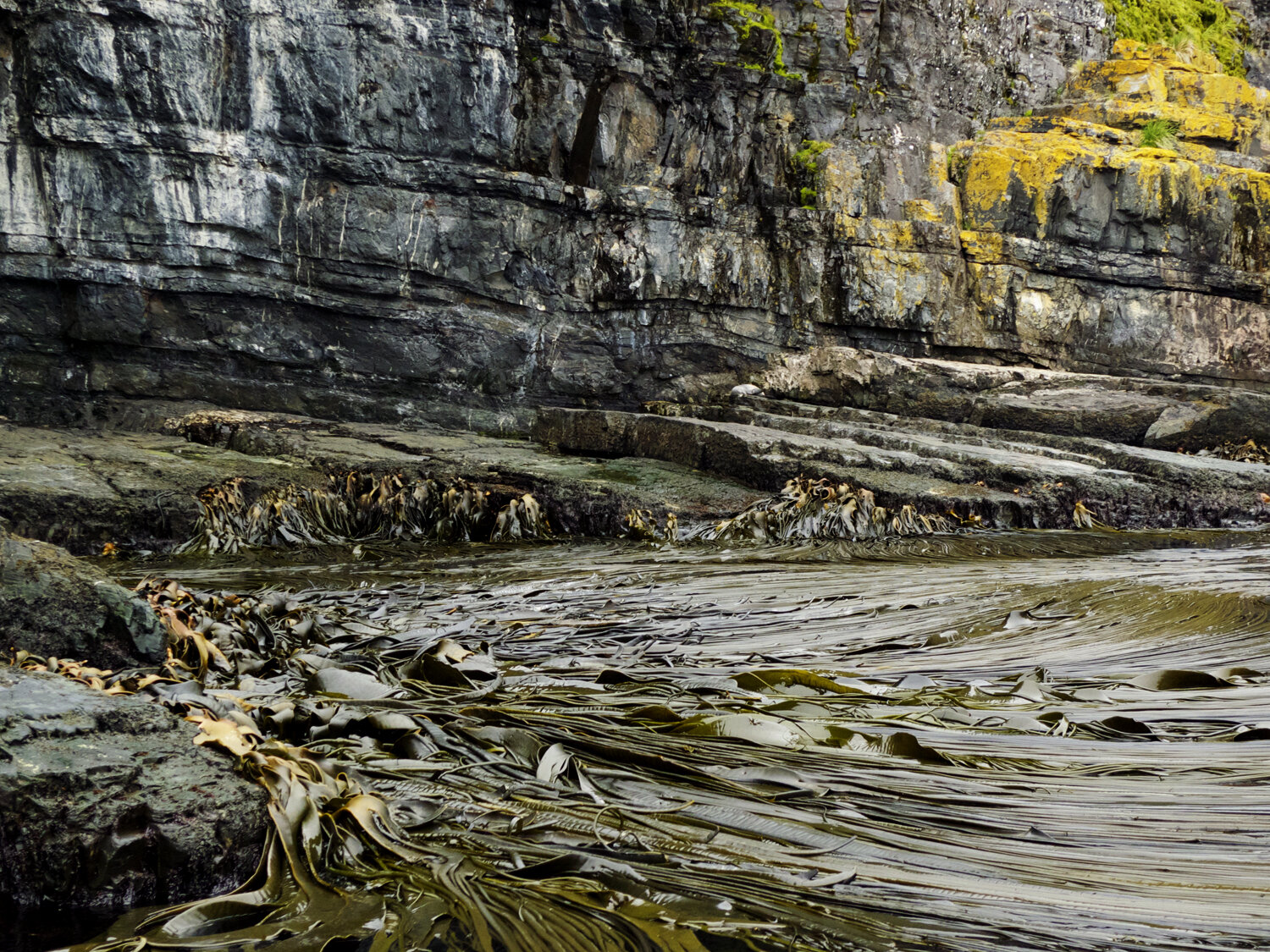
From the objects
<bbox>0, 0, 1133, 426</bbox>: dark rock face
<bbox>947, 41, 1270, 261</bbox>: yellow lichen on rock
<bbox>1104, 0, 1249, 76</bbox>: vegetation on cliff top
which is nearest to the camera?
<bbox>0, 0, 1133, 426</bbox>: dark rock face

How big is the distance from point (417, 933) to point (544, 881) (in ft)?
0.67

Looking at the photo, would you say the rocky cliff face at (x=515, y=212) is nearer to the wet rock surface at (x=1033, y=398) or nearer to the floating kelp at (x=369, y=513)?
the wet rock surface at (x=1033, y=398)

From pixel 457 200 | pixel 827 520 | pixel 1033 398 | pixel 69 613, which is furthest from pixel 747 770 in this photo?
pixel 457 200

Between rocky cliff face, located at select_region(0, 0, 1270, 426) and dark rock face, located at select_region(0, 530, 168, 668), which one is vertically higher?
rocky cliff face, located at select_region(0, 0, 1270, 426)

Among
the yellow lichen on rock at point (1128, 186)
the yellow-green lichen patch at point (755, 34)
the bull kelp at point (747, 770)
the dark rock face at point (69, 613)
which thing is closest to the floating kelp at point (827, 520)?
the bull kelp at point (747, 770)

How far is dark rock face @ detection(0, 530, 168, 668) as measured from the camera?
94.9 inches

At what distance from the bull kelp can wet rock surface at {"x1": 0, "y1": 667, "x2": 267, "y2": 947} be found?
7 cm

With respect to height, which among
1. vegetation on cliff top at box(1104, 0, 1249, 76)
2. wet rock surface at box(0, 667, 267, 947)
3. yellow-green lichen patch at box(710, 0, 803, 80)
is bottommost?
wet rock surface at box(0, 667, 267, 947)

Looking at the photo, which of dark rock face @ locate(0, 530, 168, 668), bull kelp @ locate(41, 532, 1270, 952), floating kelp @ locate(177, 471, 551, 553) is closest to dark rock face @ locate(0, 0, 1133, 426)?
floating kelp @ locate(177, 471, 551, 553)

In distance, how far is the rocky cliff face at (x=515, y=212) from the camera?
30.7ft

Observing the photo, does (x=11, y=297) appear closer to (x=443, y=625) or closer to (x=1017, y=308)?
(x=443, y=625)

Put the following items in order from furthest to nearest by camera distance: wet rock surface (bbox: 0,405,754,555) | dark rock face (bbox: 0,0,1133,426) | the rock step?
dark rock face (bbox: 0,0,1133,426)
the rock step
wet rock surface (bbox: 0,405,754,555)

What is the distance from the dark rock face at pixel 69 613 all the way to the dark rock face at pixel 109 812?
2.88 ft

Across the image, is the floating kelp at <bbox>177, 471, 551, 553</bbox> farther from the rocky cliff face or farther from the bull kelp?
the rocky cliff face
